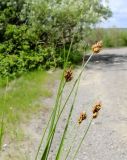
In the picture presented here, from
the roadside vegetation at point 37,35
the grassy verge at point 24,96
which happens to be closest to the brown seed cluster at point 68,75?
the grassy verge at point 24,96

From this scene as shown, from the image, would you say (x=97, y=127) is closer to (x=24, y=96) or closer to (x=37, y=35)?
(x=24, y=96)

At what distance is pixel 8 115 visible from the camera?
9398mm

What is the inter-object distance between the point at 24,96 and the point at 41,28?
8064 millimetres

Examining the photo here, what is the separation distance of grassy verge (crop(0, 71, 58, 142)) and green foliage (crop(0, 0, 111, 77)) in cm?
133

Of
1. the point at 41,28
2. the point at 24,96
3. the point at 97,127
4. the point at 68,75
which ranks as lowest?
the point at 24,96

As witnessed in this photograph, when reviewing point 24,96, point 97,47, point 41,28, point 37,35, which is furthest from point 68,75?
point 41,28

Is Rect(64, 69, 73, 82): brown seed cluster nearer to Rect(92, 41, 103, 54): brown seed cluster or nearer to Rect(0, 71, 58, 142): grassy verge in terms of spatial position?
Rect(92, 41, 103, 54): brown seed cluster

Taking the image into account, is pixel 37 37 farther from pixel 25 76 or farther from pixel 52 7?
pixel 25 76

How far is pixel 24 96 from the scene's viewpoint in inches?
468

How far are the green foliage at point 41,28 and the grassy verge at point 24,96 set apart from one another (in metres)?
1.33

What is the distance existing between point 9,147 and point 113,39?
92.9ft

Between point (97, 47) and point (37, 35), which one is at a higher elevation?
point (97, 47)

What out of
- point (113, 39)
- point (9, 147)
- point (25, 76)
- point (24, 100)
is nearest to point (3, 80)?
point (25, 76)

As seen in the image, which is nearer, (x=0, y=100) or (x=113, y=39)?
(x=0, y=100)
